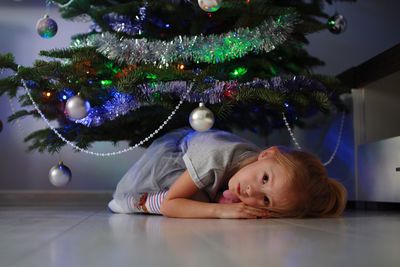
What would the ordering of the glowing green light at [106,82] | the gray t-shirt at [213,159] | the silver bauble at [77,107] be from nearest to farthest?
the gray t-shirt at [213,159] < the silver bauble at [77,107] < the glowing green light at [106,82]

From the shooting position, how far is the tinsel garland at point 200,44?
4.55 feet

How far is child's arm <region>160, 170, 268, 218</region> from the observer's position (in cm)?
119

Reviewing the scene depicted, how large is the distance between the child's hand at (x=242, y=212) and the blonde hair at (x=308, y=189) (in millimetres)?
24

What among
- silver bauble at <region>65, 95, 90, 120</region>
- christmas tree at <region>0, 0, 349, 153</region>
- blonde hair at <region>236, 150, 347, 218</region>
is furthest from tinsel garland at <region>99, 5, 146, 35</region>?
blonde hair at <region>236, 150, 347, 218</region>

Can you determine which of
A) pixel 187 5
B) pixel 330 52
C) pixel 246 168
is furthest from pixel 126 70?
pixel 330 52

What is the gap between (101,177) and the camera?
234 centimetres

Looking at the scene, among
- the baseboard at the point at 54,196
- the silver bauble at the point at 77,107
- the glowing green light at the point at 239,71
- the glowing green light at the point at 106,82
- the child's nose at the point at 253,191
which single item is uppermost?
the glowing green light at the point at 239,71

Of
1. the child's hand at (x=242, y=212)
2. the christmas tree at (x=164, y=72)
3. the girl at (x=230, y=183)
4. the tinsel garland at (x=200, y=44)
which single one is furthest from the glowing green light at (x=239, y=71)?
the child's hand at (x=242, y=212)

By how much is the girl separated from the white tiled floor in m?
0.06

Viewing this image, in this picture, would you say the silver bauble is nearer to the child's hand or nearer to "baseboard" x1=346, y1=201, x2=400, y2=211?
the child's hand

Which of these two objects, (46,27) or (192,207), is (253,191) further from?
(46,27)

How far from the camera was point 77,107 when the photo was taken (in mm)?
1366

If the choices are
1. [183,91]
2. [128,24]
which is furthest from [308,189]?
[128,24]

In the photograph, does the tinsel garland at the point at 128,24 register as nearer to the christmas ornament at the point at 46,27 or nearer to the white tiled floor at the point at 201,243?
the christmas ornament at the point at 46,27
